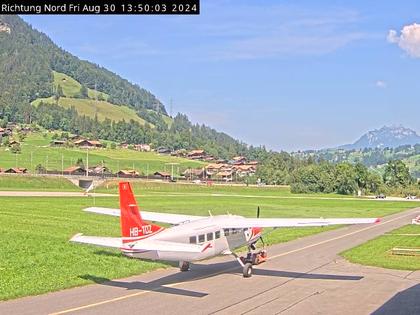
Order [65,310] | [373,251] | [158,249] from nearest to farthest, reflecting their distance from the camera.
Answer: [65,310] → [158,249] → [373,251]

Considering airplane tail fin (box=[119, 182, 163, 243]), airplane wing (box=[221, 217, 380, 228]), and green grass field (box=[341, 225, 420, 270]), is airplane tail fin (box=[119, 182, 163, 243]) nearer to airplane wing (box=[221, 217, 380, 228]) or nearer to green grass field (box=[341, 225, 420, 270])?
airplane wing (box=[221, 217, 380, 228])

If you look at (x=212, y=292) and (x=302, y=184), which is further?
(x=302, y=184)

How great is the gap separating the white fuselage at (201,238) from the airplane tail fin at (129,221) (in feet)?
0.94

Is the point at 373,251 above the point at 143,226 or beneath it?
beneath

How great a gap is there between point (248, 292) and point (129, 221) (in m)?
5.26

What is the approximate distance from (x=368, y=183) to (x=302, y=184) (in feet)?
69.8

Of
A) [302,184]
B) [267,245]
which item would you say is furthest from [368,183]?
[267,245]

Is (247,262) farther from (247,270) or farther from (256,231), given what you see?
(256,231)

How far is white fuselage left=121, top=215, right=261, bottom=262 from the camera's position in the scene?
22.0 metres

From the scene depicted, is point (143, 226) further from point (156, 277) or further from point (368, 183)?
point (368, 183)

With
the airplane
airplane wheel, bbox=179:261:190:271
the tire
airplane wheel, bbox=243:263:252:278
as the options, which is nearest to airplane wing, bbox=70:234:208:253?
the airplane

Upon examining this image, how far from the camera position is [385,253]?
35.0 meters

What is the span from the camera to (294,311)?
19.2m

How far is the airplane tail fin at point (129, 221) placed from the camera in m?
22.0
